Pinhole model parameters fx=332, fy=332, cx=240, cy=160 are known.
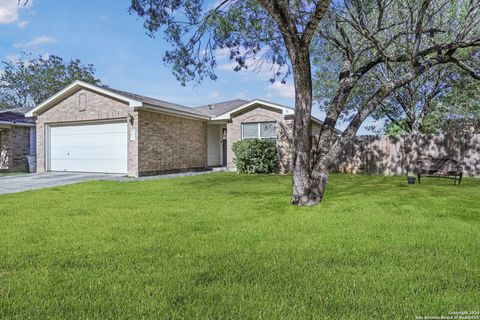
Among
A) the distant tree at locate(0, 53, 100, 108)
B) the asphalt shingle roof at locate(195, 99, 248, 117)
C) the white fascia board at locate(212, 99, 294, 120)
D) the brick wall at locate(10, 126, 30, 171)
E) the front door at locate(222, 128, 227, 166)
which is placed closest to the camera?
the white fascia board at locate(212, 99, 294, 120)

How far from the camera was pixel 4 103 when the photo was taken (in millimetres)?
37625

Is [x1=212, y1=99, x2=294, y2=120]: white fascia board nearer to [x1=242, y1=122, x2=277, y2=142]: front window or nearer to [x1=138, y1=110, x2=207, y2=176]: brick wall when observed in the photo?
[x1=242, y1=122, x2=277, y2=142]: front window

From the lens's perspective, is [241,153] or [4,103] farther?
[4,103]

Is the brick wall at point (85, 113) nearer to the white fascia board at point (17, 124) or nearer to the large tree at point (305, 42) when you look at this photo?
the white fascia board at point (17, 124)

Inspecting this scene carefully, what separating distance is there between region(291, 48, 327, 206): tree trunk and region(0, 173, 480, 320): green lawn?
1.45ft

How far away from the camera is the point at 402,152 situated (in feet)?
47.6

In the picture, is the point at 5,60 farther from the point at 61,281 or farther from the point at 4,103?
the point at 61,281

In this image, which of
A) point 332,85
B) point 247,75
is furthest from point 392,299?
point 332,85

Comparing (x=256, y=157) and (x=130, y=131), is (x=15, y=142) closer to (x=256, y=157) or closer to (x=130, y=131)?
(x=130, y=131)

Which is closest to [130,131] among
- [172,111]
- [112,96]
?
[112,96]

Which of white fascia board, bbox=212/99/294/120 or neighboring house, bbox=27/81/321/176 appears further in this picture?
white fascia board, bbox=212/99/294/120

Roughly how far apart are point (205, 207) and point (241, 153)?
29.5ft

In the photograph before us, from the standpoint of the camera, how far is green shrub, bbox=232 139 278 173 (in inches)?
606

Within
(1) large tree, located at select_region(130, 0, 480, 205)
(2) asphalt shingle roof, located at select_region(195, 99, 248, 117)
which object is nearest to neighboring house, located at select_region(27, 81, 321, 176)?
(2) asphalt shingle roof, located at select_region(195, 99, 248, 117)
